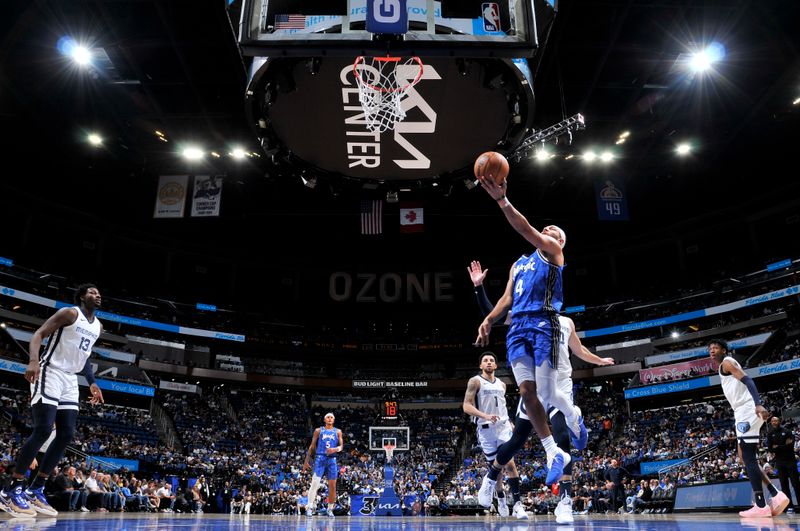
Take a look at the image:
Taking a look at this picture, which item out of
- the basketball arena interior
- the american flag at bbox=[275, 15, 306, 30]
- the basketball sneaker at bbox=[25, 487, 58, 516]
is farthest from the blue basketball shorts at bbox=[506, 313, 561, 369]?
the basketball sneaker at bbox=[25, 487, 58, 516]

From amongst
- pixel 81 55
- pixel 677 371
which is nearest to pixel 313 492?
pixel 81 55

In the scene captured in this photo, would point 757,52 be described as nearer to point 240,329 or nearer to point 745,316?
point 745,316

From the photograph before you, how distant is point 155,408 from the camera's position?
104 ft

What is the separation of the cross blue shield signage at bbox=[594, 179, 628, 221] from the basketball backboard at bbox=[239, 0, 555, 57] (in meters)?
17.3

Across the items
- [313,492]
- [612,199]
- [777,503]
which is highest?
[612,199]

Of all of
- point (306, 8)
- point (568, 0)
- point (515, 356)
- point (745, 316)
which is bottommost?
point (515, 356)

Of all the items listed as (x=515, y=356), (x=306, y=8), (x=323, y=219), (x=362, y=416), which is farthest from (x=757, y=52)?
(x=362, y=416)

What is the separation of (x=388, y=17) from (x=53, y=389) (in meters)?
5.06

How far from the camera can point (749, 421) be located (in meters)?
6.54

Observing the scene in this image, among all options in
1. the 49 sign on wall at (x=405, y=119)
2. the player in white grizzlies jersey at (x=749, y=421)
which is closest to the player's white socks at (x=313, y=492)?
the 49 sign on wall at (x=405, y=119)

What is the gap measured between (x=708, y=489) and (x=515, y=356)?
8.71 meters

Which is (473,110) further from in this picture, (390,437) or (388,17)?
(390,437)

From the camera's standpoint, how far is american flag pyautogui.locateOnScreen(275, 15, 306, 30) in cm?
623

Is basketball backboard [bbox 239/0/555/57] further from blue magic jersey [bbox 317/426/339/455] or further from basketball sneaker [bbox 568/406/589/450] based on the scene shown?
blue magic jersey [bbox 317/426/339/455]
